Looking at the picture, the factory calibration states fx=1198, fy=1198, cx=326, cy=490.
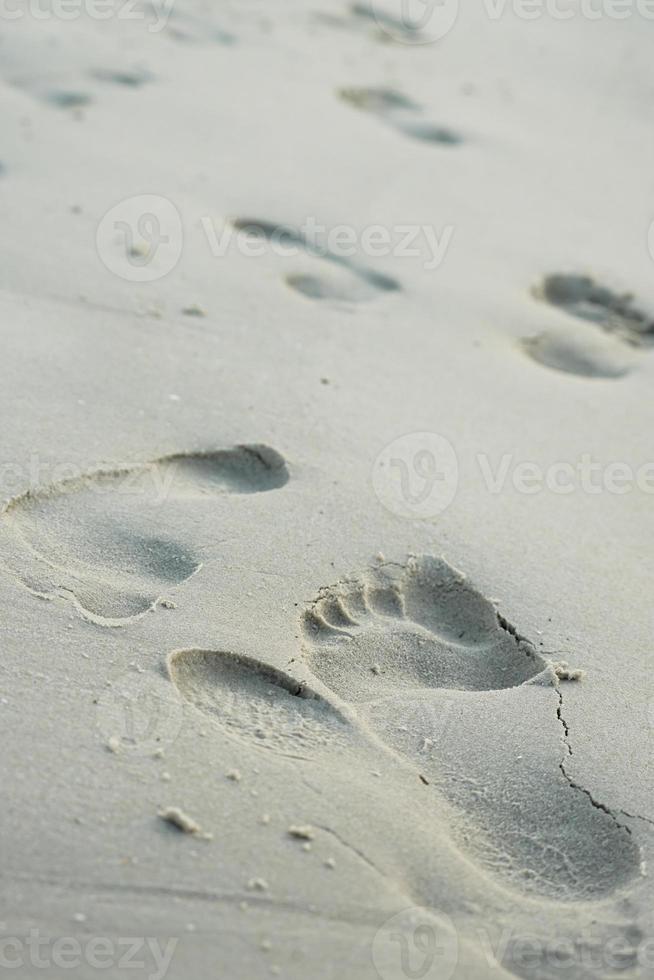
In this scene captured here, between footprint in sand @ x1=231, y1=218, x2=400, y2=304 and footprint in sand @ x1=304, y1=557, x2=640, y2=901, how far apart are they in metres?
1.04

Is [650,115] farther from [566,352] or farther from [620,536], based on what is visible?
[620,536]

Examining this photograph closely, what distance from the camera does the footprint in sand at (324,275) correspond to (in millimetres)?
2902

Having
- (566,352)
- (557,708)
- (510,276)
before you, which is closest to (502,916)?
(557,708)
